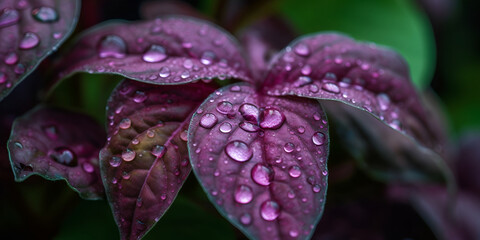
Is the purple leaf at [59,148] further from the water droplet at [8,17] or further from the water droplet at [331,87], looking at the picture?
the water droplet at [331,87]

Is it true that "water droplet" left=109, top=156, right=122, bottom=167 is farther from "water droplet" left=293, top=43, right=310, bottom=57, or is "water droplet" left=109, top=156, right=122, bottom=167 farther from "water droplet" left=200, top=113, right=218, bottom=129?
"water droplet" left=293, top=43, right=310, bottom=57

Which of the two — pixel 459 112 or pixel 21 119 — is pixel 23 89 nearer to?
pixel 21 119

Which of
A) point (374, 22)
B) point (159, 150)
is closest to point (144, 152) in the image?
point (159, 150)

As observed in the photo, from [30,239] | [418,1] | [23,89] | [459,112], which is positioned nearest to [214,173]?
[30,239]

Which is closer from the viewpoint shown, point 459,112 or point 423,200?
point 423,200

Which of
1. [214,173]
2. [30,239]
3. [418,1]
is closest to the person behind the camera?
[214,173]

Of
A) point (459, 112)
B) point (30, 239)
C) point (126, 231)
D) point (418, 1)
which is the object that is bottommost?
point (459, 112)

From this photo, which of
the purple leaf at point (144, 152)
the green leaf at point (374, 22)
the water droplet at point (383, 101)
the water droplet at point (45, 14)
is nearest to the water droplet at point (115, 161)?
the purple leaf at point (144, 152)
